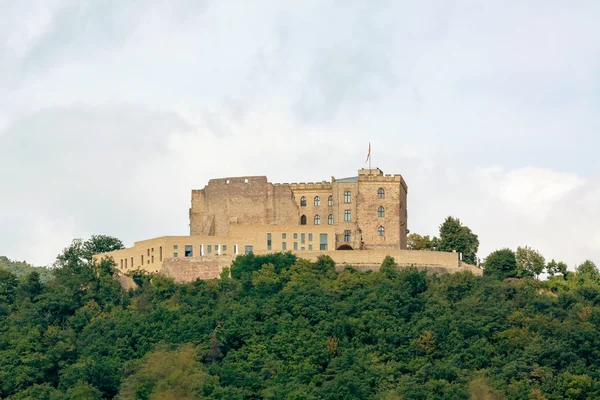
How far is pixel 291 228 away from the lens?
267 ft

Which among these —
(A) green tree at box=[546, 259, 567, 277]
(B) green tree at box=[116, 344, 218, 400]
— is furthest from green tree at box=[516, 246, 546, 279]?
(B) green tree at box=[116, 344, 218, 400]

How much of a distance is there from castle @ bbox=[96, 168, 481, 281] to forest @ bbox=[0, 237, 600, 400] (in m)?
1.21

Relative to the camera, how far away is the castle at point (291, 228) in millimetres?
80938

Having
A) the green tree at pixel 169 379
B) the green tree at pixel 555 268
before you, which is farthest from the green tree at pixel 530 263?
the green tree at pixel 169 379

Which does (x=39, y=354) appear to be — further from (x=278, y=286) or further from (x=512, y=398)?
(x=512, y=398)

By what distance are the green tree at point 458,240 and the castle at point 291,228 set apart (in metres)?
4.61

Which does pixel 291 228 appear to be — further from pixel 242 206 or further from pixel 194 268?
pixel 194 268

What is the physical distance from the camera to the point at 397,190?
3280 inches

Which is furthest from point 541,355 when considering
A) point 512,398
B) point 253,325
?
point 253,325

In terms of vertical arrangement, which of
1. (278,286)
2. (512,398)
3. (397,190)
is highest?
(397,190)

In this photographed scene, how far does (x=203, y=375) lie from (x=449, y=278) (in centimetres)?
1610

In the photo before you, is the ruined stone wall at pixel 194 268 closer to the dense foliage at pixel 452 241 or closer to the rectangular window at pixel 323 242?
the rectangular window at pixel 323 242

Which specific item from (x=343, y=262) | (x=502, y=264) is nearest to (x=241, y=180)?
(x=343, y=262)

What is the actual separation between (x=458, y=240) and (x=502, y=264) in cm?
472
